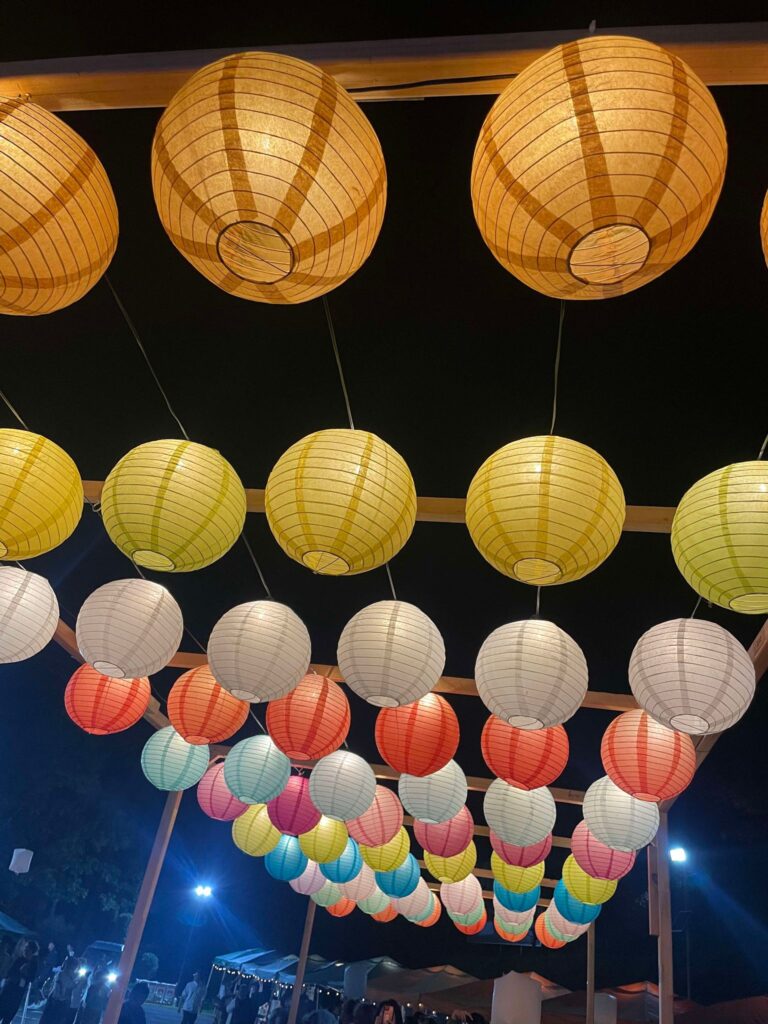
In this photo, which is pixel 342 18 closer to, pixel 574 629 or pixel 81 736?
pixel 574 629

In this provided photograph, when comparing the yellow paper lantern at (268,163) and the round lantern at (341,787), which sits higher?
the yellow paper lantern at (268,163)

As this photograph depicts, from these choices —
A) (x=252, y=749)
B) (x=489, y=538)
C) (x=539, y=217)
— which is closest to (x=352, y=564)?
(x=489, y=538)

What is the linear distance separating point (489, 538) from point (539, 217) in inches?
43.7

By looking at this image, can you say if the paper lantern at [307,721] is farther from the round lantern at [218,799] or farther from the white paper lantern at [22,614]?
the round lantern at [218,799]

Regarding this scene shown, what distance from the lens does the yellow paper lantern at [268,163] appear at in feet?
4.39

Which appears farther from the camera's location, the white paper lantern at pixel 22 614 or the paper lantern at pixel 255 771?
the paper lantern at pixel 255 771

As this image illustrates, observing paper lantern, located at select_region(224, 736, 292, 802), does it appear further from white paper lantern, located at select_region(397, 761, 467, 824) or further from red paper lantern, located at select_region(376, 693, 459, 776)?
red paper lantern, located at select_region(376, 693, 459, 776)

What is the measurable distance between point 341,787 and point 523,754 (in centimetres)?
A: 125

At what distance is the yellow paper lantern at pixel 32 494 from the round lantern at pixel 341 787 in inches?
96.5

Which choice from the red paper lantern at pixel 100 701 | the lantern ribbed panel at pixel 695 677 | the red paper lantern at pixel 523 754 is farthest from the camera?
the red paper lantern at pixel 100 701

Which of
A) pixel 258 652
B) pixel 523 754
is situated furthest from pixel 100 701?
pixel 523 754

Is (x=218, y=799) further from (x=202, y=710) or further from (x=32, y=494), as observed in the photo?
(x=32, y=494)

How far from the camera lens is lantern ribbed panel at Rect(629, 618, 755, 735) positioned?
272cm

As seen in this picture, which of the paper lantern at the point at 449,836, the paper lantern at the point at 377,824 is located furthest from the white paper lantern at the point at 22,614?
the paper lantern at the point at 449,836
